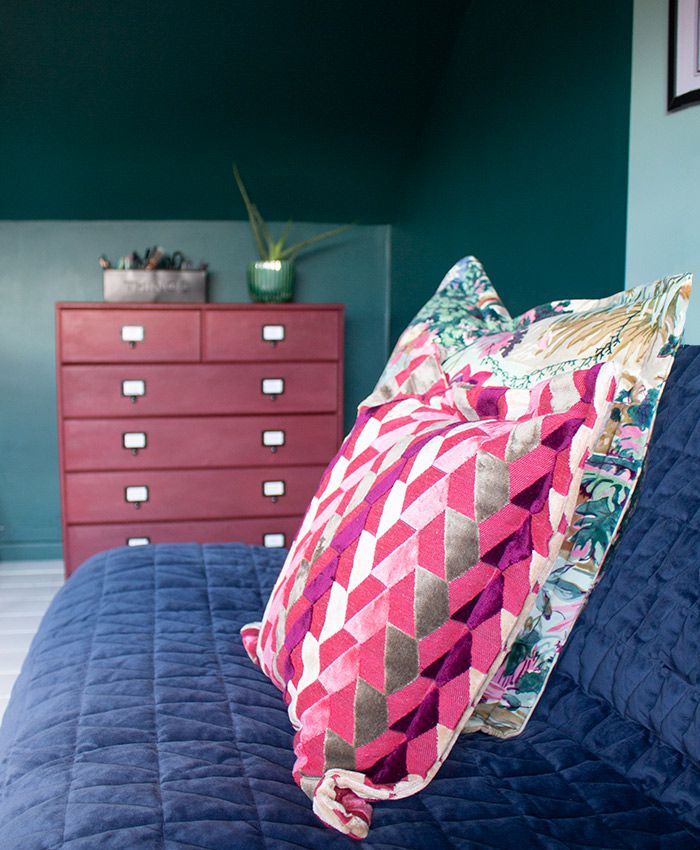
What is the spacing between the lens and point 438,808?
0.79m

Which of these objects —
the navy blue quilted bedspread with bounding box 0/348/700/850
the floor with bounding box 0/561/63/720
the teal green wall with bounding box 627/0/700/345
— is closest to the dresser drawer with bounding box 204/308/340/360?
the floor with bounding box 0/561/63/720

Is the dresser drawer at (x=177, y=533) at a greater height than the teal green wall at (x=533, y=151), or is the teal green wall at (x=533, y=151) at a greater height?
the teal green wall at (x=533, y=151)

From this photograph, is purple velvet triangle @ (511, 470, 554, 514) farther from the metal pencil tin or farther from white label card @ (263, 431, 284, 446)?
the metal pencil tin

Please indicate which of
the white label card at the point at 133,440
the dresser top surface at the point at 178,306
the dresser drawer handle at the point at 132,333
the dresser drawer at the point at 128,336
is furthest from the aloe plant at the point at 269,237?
the white label card at the point at 133,440

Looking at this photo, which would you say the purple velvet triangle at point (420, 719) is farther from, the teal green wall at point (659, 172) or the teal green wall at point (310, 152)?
the teal green wall at point (310, 152)

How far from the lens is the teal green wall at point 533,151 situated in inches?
72.9

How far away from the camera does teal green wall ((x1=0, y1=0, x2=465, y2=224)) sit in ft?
8.82

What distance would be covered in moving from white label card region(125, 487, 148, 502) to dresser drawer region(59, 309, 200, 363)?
0.45m

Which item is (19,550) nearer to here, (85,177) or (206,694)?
(85,177)

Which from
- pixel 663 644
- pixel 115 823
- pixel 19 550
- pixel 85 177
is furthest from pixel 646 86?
pixel 19 550

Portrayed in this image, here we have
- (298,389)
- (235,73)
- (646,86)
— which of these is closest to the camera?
(646,86)

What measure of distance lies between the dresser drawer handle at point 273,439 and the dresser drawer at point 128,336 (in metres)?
0.38

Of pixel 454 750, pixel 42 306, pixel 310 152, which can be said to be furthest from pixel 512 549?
pixel 42 306

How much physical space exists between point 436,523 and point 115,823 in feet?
1.24
